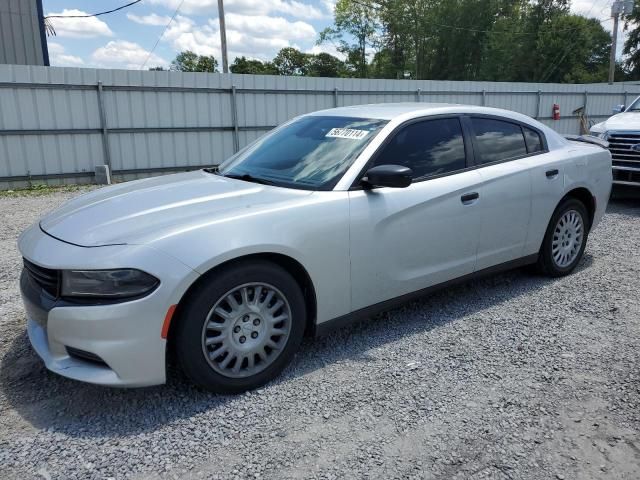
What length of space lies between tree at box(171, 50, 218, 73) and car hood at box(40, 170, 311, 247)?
78.8 m

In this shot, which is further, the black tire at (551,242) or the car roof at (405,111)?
the black tire at (551,242)

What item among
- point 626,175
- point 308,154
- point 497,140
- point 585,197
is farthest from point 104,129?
→ point 626,175

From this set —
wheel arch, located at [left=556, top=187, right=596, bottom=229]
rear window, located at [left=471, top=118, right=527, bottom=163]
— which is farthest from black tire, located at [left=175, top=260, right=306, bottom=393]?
wheel arch, located at [left=556, top=187, right=596, bottom=229]

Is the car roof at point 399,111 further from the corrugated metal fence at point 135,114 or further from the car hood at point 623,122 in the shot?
the corrugated metal fence at point 135,114

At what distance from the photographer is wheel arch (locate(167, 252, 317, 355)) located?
9.08 feet

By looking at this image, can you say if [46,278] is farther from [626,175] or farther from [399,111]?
[626,175]

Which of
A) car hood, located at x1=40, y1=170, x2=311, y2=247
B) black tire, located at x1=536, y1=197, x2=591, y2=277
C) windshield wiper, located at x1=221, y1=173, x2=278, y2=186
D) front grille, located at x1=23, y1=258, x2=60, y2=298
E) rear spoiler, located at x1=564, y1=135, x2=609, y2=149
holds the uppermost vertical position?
rear spoiler, located at x1=564, y1=135, x2=609, y2=149

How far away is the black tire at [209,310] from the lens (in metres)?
2.76

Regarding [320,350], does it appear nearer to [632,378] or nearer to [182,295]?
[182,295]

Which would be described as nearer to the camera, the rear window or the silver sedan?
the silver sedan

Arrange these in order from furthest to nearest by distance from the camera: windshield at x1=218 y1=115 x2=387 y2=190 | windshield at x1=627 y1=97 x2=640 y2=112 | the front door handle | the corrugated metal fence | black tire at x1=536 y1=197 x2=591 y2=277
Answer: the corrugated metal fence → windshield at x1=627 y1=97 x2=640 y2=112 → black tire at x1=536 y1=197 x2=591 y2=277 → the front door handle → windshield at x1=218 y1=115 x2=387 y2=190

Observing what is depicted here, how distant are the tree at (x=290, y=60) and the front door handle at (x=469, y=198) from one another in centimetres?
8699

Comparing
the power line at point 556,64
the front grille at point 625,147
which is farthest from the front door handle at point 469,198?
the power line at point 556,64

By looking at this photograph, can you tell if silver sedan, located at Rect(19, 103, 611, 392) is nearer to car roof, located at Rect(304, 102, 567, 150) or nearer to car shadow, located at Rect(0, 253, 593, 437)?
car roof, located at Rect(304, 102, 567, 150)
